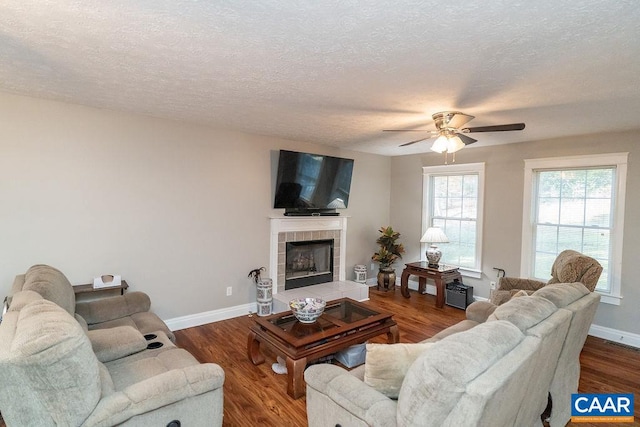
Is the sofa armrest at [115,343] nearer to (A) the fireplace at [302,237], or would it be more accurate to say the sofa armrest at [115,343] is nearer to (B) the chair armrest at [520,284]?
(A) the fireplace at [302,237]

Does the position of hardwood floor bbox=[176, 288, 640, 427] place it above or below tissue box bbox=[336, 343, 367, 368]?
below

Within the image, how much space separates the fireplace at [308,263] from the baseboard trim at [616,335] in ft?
11.3

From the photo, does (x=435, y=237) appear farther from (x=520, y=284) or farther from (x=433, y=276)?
(x=520, y=284)

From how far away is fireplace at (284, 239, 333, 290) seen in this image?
16.0 feet

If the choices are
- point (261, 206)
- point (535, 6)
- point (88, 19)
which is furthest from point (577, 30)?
point (261, 206)

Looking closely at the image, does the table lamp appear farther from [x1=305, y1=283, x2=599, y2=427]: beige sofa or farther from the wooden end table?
[x1=305, y1=283, x2=599, y2=427]: beige sofa

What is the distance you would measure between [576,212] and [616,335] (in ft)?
4.86

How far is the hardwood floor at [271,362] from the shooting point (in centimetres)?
241

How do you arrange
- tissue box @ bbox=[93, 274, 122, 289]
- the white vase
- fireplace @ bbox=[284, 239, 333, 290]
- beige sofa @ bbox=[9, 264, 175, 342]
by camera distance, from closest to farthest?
1. beige sofa @ bbox=[9, 264, 175, 342]
2. tissue box @ bbox=[93, 274, 122, 289]
3. the white vase
4. fireplace @ bbox=[284, 239, 333, 290]

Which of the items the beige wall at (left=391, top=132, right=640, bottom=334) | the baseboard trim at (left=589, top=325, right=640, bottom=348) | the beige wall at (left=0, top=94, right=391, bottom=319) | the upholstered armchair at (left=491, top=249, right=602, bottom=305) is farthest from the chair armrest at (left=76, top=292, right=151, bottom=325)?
the baseboard trim at (left=589, top=325, right=640, bottom=348)

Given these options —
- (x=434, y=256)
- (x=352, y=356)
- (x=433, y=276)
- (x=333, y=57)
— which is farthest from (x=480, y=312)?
(x=333, y=57)

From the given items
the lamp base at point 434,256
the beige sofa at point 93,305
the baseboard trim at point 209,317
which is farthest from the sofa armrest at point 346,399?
the lamp base at point 434,256

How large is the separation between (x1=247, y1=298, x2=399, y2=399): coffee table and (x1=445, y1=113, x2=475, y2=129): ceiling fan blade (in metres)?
1.96

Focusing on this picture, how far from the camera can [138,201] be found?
3.55 metres
